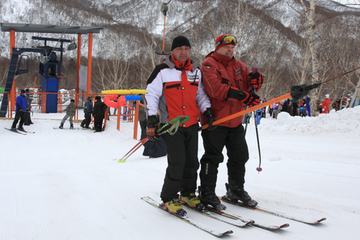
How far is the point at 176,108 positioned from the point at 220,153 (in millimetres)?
681

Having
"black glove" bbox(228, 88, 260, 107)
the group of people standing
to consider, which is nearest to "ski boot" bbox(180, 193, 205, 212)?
the group of people standing

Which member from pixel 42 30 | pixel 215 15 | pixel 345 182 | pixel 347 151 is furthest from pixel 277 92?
pixel 345 182

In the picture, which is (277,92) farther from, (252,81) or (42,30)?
(252,81)

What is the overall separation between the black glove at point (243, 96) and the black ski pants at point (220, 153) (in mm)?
310

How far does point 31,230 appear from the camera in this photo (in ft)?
7.51

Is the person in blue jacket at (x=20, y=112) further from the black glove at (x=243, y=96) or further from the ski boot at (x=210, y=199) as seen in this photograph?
the black glove at (x=243, y=96)

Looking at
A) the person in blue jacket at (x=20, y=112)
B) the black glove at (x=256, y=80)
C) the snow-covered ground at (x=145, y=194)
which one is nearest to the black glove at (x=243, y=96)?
the black glove at (x=256, y=80)

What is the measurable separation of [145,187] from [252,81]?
6.66ft

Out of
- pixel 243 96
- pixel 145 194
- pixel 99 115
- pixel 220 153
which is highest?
pixel 243 96

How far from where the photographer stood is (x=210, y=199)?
2.82 meters

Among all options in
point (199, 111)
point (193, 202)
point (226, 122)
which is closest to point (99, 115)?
point (199, 111)

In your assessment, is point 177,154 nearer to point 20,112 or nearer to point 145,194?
point 145,194

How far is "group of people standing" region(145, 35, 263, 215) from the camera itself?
2.74 meters

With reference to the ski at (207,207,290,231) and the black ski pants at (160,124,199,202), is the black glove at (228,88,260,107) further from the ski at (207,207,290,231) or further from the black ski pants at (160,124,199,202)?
the ski at (207,207,290,231)
